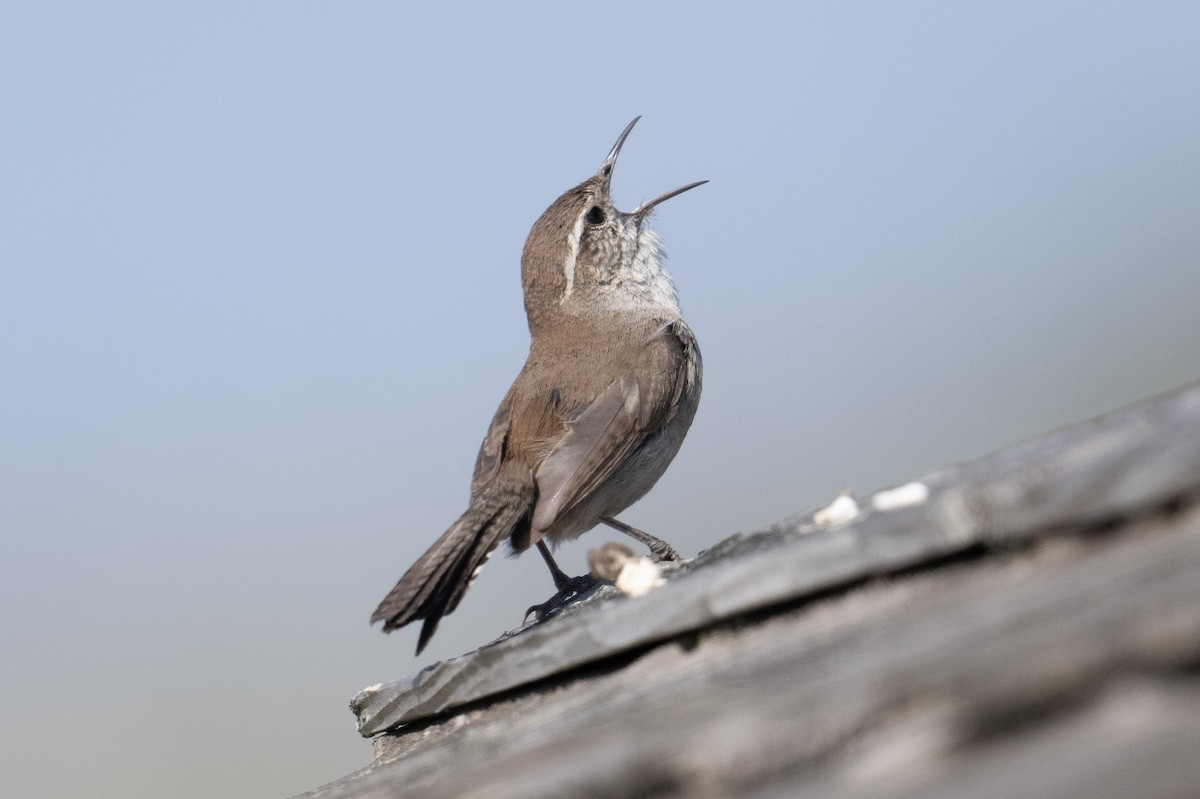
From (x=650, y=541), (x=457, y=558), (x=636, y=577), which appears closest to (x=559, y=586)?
(x=650, y=541)

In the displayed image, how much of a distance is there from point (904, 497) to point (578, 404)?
3210mm

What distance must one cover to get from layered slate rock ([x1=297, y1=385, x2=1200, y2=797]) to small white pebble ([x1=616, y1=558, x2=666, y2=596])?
2.11ft

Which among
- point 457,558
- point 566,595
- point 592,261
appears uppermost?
point 592,261

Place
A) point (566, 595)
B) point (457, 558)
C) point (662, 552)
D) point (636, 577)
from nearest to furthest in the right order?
1. point (636, 577)
2. point (457, 558)
3. point (566, 595)
4. point (662, 552)

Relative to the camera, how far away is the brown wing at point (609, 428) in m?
4.62

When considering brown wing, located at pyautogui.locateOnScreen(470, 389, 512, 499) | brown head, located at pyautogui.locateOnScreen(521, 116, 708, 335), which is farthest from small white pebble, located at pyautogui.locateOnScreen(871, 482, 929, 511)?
brown head, located at pyautogui.locateOnScreen(521, 116, 708, 335)

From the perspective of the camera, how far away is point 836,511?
2.36 metres

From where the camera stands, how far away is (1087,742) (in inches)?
44.4

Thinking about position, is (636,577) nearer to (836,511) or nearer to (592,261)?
(836,511)

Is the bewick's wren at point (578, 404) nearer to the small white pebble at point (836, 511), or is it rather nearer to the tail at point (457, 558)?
the tail at point (457, 558)

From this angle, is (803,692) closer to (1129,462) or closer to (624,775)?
(624,775)

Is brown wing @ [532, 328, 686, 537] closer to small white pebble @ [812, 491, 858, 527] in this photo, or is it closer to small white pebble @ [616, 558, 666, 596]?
small white pebble @ [616, 558, 666, 596]

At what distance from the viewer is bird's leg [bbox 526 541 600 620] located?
4239mm

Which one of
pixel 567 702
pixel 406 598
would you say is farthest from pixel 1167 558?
pixel 406 598
